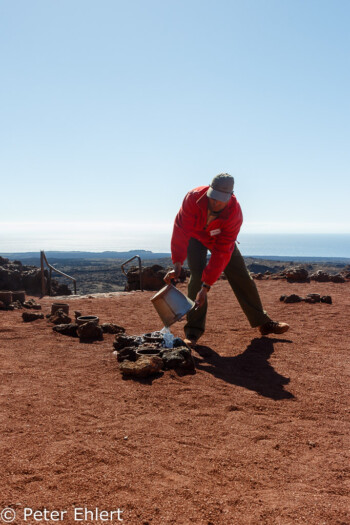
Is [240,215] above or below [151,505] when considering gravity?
above

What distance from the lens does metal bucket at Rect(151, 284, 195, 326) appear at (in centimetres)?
457

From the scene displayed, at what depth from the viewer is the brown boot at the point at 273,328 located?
229 inches

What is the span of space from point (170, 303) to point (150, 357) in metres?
0.64

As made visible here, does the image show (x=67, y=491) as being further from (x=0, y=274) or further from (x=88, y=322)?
(x=0, y=274)

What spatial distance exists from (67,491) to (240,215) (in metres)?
3.44

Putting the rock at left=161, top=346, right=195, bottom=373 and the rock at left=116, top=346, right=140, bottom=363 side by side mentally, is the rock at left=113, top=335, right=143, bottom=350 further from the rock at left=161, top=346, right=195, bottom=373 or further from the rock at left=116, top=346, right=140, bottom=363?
the rock at left=161, top=346, right=195, bottom=373

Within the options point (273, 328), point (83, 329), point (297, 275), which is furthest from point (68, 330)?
point (297, 275)

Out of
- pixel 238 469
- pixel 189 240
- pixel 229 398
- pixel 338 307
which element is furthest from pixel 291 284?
pixel 238 469

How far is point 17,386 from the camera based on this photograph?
385 cm

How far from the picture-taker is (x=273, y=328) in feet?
19.3

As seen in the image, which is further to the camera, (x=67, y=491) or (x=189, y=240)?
(x=189, y=240)

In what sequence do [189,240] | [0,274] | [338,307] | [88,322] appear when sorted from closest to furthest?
[189,240] < [88,322] < [338,307] < [0,274]

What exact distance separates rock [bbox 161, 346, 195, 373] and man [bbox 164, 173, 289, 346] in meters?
0.58

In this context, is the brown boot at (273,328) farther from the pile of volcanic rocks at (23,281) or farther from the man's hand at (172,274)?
the pile of volcanic rocks at (23,281)
